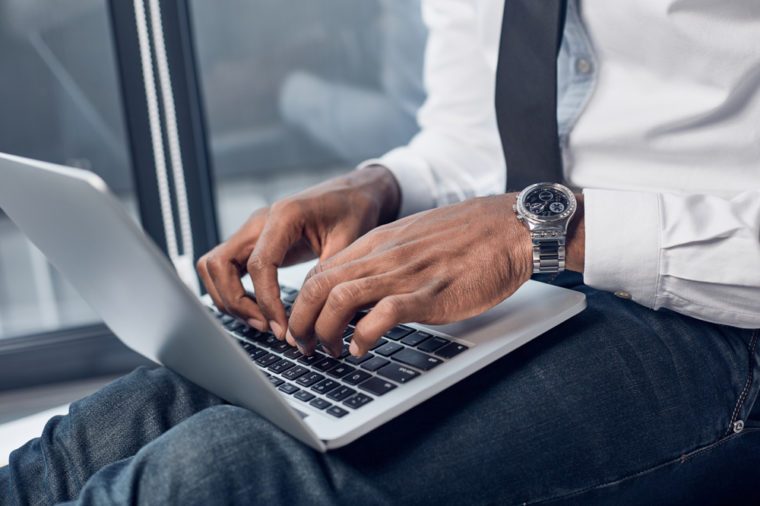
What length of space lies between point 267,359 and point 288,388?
3.2 inches

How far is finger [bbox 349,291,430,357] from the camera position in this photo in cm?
66

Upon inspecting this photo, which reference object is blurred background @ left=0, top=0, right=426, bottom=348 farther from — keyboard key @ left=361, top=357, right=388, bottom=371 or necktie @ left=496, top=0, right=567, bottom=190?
keyboard key @ left=361, top=357, right=388, bottom=371

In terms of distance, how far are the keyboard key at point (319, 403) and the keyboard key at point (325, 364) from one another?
0.06m

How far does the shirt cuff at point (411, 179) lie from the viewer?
1120 millimetres

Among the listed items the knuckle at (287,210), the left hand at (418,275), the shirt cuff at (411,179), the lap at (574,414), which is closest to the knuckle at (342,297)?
the left hand at (418,275)

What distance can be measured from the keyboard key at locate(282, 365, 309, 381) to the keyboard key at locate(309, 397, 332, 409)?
0.19 ft

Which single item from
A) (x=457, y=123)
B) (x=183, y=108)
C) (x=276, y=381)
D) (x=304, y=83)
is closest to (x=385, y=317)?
(x=276, y=381)

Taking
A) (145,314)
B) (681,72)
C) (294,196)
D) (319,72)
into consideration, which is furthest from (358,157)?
(145,314)

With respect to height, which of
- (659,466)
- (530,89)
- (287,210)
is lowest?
(659,466)

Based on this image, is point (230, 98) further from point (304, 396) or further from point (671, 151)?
point (304, 396)

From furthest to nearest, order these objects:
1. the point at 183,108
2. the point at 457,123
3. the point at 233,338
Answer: the point at 183,108 < the point at 457,123 < the point at 233,338

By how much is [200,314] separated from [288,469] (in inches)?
6.3

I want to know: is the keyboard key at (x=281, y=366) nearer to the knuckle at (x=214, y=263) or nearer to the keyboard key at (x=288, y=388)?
the keyboard key at (x=288, y=388)

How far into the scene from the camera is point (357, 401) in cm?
62
